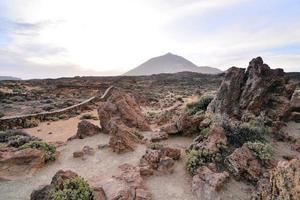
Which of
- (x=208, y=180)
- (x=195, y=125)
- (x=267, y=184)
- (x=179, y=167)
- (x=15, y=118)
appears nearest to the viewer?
(x=267, y=184)

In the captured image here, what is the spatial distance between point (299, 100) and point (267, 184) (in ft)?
40.1

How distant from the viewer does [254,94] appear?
16.6 m

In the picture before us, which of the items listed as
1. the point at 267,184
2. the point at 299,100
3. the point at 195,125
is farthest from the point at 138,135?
the point at 299,100

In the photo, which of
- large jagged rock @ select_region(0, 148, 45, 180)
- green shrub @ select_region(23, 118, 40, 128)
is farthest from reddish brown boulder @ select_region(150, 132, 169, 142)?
green shrub @ select_region(23, 118, 40, 128)

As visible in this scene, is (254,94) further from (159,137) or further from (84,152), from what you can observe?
(84,152)

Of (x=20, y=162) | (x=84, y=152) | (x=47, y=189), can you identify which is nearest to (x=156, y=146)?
(x=84, y=152)

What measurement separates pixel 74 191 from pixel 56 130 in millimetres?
11428

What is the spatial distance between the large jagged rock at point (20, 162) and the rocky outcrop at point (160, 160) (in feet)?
14.4

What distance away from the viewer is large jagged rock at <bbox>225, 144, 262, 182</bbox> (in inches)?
441

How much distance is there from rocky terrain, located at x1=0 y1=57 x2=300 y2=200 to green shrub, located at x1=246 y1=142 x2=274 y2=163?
4 centimetres

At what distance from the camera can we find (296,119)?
59.0 ft

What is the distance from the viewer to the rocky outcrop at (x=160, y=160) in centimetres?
1198

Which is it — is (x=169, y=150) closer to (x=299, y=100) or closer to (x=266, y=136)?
(x=266, y=136)

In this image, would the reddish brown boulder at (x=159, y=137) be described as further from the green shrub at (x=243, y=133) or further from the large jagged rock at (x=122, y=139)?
the green shrub at (x=243, y=133)
